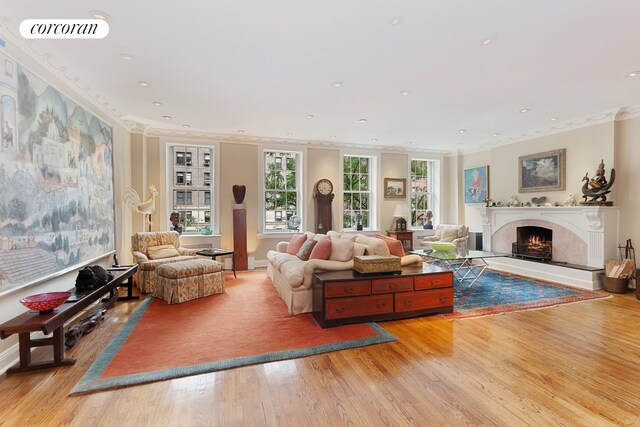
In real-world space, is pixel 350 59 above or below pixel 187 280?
above

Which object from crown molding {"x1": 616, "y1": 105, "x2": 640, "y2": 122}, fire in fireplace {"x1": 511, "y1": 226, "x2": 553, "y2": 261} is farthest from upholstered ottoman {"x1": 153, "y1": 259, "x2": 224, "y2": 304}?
crown molding {"x1": 616, "y1": 105, "x2": 640, "y2": 122}

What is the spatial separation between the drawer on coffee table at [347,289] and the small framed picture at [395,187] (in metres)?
4.68

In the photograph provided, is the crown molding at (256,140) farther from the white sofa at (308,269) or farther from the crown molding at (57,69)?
the white sofa at (308,269)

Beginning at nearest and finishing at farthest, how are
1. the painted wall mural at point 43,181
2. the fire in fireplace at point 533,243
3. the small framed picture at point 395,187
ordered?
the painted wall mural at point 43,181 → the fire in fireplace at point 533,243 → the small framed picture at point 395,187

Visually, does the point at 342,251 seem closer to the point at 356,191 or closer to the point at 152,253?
the point at 152,253

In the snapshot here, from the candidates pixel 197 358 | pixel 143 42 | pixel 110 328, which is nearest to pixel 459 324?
pixel 197 358

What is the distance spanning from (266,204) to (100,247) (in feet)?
10.8

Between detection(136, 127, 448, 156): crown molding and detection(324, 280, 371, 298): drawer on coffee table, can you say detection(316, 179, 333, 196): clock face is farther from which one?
detection(324, 280, 371, 298): drawer on coffee table

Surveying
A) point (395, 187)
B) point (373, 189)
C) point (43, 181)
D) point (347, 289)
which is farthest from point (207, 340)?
point (395, 187)

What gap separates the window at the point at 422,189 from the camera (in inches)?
324

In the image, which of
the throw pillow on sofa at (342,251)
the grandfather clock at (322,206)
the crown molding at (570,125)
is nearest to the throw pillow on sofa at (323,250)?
the throw pillow on sofa at (342,251)

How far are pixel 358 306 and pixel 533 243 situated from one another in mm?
4741

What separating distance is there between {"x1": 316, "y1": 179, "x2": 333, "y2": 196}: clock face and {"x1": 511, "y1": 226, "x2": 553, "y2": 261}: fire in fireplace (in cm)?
408

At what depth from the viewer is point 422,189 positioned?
27.3 feet
